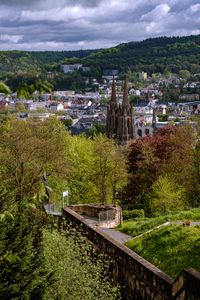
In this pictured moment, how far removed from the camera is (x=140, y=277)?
9.39 m

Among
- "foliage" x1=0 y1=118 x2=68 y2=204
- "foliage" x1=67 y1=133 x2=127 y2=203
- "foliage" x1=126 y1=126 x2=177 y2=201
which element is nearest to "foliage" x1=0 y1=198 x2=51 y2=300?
"foliage" x1=0 y1=118 x2=68 y2=204

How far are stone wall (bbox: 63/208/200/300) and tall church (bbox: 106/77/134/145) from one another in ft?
150

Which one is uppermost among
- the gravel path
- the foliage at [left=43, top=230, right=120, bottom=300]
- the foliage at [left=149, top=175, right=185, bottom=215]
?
the foliage at [left=43, top=230, right=120, bottom=300]

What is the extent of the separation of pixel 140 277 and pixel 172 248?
12.2 ft

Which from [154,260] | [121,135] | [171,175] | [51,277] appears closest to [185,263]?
[154,260]

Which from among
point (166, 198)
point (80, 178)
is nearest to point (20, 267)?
point (166, 198)

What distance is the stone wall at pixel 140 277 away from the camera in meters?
7.71

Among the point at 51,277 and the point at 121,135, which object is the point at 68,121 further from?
the point at 51,277

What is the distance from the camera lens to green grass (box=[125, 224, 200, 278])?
37.6 feet

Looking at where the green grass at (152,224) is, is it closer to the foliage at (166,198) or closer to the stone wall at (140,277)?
the foliage at (166,198)

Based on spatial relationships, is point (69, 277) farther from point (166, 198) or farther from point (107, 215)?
point (166, 198)

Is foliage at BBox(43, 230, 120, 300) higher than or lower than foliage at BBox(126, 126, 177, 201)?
higher

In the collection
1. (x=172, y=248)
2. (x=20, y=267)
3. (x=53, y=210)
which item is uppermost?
(x=20, y=267)

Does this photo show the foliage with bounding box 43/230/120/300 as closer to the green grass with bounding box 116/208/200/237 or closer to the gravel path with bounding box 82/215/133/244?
the gravel path with bounding box 82/215/133/244
